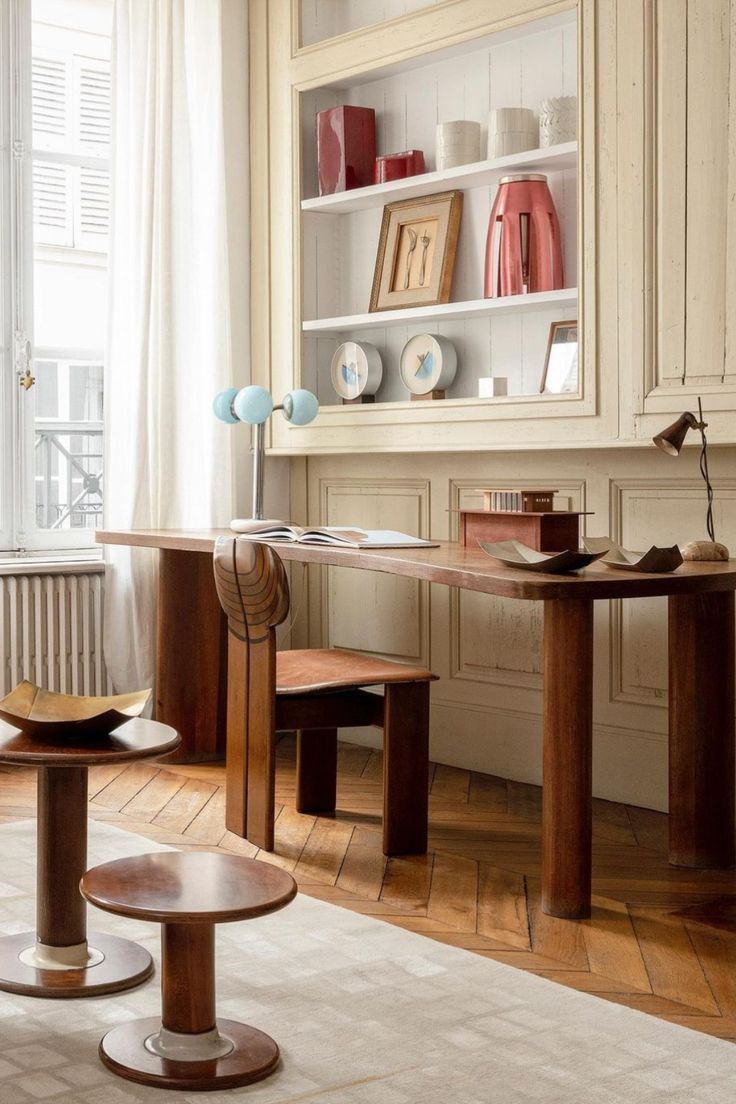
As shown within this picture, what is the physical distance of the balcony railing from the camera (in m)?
4.52

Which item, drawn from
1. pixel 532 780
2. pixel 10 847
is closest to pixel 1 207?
pixel 10 847

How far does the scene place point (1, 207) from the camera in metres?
4.35

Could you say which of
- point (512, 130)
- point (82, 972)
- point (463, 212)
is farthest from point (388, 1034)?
point (463, 212)

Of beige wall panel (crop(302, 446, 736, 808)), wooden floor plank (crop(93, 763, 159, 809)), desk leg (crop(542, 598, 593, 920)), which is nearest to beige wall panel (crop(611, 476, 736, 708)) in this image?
beige wall panel (crop(302, 446, 736, 808))

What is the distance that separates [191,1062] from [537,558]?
1294 mm

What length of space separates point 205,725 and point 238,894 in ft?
7.72

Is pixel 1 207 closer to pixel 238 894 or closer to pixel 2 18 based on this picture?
pixel 2 18

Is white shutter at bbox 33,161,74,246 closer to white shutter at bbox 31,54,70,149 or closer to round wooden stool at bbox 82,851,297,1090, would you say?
white shutter at bbox 31,54,70,149

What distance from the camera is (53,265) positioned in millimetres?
4516

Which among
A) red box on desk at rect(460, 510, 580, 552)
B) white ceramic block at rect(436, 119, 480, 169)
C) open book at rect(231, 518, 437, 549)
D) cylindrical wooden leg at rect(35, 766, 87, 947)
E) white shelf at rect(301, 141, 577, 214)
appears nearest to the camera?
cylindrical wooden leg at rect(35, 766, 87, 947)

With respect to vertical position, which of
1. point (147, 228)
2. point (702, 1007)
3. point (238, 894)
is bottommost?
point (702, 1007)

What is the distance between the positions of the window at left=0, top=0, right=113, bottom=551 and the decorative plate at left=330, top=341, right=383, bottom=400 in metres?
0.87

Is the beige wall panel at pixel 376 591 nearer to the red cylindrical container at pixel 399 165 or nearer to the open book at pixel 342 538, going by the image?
the open book at pixel 342 538

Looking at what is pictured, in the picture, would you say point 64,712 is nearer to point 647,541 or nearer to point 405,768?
point 405,768
